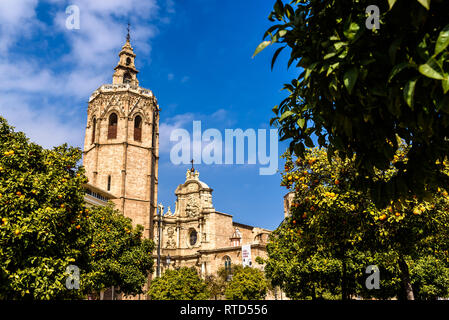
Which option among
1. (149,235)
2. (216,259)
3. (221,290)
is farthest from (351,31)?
(149,235)

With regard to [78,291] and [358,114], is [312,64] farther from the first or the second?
[78,291]

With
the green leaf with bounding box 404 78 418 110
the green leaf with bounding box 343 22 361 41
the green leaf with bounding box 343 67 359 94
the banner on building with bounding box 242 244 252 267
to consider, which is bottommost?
the banner on building with bounding box 242 244 252 267

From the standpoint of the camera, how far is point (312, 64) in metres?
3.46

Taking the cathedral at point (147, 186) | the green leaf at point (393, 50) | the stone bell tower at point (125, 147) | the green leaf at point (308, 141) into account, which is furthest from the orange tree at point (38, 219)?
the stone bell tower at point (125, 147)

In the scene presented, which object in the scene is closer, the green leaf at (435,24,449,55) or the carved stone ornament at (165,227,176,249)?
the green leaf at (435,24,449,55)

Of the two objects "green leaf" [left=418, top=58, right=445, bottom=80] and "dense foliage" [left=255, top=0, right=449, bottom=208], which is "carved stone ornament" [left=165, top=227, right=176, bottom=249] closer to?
"dense foliage" [left=255, top=0, right=449, bottom=208]

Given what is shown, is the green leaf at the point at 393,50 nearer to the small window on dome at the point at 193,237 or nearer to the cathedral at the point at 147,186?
the cathedral at the point at 147,186

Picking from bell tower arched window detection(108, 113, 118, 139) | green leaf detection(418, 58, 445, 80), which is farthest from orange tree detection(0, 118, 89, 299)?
bell tower arched window detection(108, 113, 118, 139)

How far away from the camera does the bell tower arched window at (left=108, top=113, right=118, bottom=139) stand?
5838 cm

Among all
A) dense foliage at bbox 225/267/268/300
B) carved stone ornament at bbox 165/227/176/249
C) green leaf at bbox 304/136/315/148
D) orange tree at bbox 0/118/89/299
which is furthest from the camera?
carved stone ornament at bbox 165/227/176/249

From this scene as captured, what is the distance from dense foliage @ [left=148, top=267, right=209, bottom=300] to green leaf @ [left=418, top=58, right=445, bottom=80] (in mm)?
30135

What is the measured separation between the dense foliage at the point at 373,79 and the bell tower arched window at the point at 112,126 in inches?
2242

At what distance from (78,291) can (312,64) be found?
14.4m
